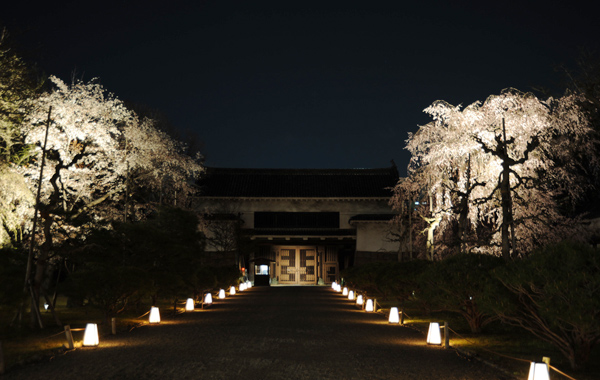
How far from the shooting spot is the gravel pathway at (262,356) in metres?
9.14

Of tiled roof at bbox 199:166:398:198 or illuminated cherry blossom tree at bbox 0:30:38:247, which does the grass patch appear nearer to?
illuminated cherry blossom tree at bbox 0:30:38:247

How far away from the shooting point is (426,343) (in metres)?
13.1

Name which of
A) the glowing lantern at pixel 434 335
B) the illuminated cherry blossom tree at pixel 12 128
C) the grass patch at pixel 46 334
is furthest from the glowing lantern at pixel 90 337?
the glowing lantern at pixel 434 335

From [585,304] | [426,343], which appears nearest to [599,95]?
[426,343]

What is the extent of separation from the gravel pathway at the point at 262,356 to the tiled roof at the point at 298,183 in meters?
33.9

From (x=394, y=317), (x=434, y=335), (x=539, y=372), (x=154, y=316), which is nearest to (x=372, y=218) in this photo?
(x=394, y=317)

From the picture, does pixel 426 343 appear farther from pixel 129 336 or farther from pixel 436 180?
pixel 436 180

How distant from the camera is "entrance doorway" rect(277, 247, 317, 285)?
52969mm

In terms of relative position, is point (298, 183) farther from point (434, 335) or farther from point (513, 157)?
point (434, 335)

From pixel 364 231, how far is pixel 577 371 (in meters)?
39.1

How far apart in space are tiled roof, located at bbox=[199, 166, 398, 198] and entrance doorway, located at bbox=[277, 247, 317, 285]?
18.0ft

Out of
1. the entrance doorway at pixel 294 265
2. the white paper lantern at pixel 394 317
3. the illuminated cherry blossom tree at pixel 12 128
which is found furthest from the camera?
the entrance doorway at pixel 294 265

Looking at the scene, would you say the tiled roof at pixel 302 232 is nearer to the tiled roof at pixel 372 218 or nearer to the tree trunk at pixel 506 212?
the tiled roof at pixel 372 218

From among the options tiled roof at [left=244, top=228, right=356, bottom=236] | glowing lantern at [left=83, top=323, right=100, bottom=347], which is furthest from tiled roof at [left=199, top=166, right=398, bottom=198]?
glowing lantern at [left=83, top=323, right=100, bottom=347]
